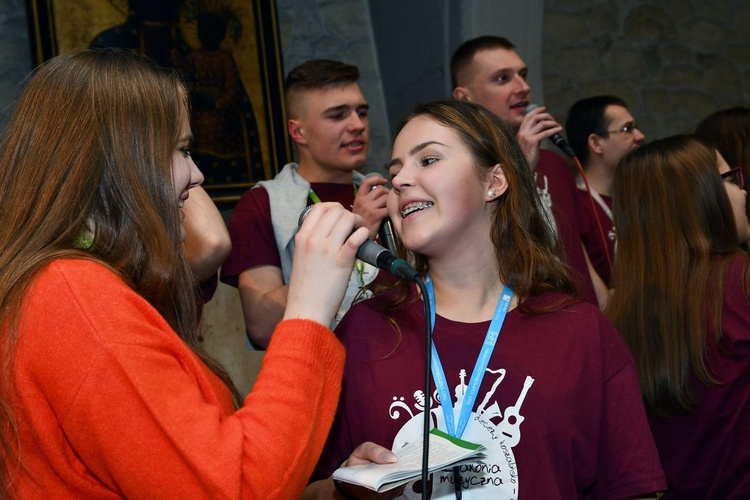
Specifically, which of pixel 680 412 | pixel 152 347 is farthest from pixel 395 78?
pixel 152 347

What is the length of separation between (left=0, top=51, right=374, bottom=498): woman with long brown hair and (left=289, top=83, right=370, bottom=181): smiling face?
65.6 inches

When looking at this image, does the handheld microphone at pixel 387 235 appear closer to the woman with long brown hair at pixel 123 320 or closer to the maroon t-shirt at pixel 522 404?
the maroon t-shirt at pixel 522 404

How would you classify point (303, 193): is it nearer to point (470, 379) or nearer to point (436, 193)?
point (436, 193)

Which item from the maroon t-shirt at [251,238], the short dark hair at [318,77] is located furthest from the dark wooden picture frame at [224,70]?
the maroon t-shirt at [251,238]

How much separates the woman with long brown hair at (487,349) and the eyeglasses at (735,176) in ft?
3.33

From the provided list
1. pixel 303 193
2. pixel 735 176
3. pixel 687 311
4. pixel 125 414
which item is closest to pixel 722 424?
pixel 687 311

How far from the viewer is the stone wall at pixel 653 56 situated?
5.54 m

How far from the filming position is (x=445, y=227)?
6.01ft

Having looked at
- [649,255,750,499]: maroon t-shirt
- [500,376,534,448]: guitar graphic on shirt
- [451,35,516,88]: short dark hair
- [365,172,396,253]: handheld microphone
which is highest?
[451,35,516,88]: short dark hair

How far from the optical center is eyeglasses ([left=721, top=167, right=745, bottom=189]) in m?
2.72

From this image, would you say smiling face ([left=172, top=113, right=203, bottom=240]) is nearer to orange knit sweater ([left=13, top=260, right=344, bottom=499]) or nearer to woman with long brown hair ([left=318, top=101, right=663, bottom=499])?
orange knit sweater ([left=13, top=260, right=344, bottom=499])

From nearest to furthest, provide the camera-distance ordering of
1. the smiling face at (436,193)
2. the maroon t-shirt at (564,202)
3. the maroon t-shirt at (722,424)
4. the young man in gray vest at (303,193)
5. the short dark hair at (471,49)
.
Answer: the smiling face at (436,193), the maroon t-shirt at (722,424), the young man in gray vest at (303,193), the maroon t-shirt at (564,202), the short dark hair at (471,49)

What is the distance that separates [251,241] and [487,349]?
1244 mm

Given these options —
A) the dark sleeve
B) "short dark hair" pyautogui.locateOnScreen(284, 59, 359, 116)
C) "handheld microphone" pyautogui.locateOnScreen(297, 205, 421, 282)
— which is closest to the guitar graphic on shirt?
"handheld microphone" pyautogui.locateOnScreen(297, 205, 421, 282)
